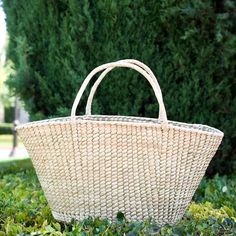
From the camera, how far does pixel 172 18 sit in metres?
3.95

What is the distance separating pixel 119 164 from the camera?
220cm

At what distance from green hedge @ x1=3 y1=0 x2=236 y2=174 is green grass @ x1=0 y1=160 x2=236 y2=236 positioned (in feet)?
2.43

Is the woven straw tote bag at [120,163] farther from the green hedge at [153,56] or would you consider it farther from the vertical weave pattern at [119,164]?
the green hedge at [153,56]

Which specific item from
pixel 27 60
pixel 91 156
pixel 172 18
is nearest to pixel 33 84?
pixel 27 60

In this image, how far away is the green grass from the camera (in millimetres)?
2092

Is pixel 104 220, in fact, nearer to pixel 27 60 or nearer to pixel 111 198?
pixel 111 198

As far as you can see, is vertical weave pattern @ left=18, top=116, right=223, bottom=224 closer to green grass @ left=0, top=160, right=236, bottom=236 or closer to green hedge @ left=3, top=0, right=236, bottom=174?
green grass @ left=0, top=160, right=236, bottom=236

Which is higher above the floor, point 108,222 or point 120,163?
point 120,163

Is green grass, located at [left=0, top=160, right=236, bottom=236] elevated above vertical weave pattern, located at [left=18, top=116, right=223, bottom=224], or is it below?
below

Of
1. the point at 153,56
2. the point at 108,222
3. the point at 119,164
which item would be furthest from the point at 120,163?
the point at 153,56

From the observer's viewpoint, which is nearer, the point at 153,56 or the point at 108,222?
the point at 108,222

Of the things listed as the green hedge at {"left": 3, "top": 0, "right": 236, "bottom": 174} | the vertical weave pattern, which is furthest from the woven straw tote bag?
the green hedge at {"left": 3, "top": 0, "right": 236, "bottom": 174}

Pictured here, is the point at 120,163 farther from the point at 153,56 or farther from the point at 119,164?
the point at 153,56

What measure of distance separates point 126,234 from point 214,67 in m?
2.30
